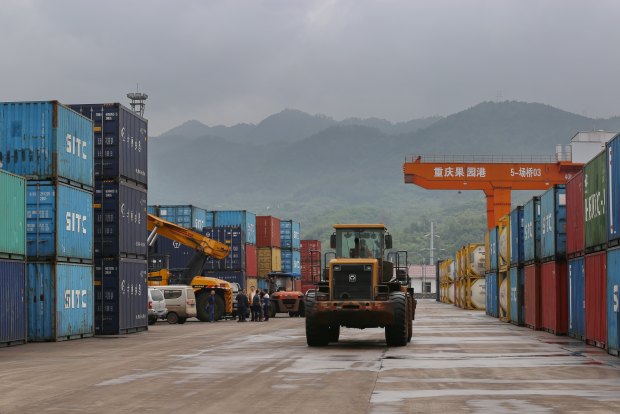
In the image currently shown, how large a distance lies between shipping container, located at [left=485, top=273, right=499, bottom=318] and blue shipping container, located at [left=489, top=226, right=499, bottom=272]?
64 centimetres

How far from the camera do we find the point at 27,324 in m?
28.6

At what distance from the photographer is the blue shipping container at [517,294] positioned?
39250mm

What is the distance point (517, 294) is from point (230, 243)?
2315cm

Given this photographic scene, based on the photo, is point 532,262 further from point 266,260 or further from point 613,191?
point 266,260

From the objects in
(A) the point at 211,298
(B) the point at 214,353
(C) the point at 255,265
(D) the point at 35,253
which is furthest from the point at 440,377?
(C) the point at 255,265

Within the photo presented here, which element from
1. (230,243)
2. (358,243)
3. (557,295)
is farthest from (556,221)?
(230,243)

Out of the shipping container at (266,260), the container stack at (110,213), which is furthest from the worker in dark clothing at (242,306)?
the shipping container at (266,260)

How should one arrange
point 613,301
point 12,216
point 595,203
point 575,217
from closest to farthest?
point 613,301 → point 595,203 → point 12,216 → point 575,217

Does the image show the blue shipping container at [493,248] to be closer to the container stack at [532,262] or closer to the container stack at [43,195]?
the container stack at [532,262]

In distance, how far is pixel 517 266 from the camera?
1539 inches

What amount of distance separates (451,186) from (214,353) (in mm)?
37329

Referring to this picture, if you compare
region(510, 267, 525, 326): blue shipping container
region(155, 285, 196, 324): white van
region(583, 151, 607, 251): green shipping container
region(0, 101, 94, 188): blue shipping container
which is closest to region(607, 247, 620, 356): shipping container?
region(583, 151, 607, 251): green shipping container

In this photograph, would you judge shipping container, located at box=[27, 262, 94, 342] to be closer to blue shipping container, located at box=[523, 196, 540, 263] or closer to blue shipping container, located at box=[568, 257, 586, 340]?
blue shipping container, located at box=[568, 257, 586, 340]

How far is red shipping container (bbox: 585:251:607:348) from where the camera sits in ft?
75.5
